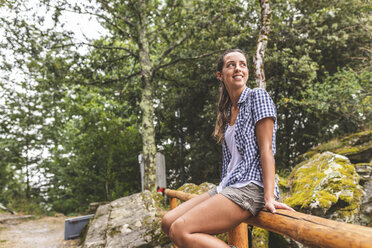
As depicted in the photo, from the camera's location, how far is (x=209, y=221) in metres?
1.56

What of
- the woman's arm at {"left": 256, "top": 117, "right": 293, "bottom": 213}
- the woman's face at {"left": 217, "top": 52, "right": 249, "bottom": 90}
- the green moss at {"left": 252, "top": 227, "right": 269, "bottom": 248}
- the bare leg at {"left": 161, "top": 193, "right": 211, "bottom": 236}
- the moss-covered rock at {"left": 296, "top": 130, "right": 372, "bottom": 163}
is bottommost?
the green moss at {"left": 252, "top": 227, "right": 269, "bottom": 248}

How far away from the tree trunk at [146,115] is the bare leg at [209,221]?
758 cm

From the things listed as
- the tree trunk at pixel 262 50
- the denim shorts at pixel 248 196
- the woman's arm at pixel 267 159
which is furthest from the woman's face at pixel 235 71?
the tree trunk at pixel 262 50

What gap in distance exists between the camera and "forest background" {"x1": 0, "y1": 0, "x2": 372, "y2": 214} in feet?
29.5

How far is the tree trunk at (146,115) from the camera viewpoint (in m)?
9.07

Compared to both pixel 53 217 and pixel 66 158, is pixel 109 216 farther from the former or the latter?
pixel 66 158

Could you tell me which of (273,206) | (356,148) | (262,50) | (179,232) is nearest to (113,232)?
(179,232)

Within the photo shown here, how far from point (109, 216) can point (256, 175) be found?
179 inches

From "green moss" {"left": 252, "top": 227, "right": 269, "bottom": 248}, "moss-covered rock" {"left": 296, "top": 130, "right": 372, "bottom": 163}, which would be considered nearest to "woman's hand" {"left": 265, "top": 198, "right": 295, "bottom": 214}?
"green moss" {"left": 252, "top": 227, "right": 269, "bottom": 248}

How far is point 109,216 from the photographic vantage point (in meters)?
5.43

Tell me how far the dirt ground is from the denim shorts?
592 cm

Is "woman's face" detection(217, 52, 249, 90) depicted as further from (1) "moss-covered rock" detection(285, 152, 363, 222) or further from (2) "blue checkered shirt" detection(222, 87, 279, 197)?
(1) "moss-covered rock" detection(285, 152, 363, 222)

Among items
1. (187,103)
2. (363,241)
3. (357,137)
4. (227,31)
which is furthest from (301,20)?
(363,241)

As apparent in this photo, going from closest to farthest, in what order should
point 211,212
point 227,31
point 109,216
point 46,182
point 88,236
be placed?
point 211,212, point 88,236, point 109,216, point 227,31, point 46,182
